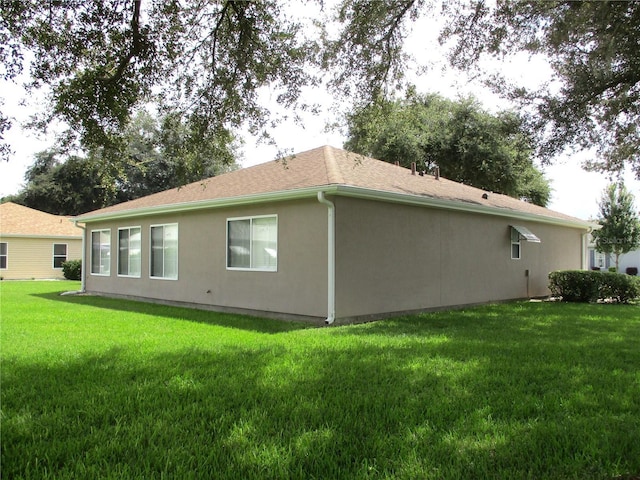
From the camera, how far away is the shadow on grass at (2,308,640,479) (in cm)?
309

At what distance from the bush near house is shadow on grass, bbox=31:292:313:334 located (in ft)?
31.1

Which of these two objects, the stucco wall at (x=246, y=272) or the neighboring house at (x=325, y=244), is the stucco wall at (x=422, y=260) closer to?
the neighboring house at (x=325, y=244)

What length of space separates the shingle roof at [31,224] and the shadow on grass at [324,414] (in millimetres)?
23359

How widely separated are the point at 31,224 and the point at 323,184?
23990 millimetres

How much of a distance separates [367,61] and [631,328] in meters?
7.21

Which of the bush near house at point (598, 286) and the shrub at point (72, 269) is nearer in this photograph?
the bush near house at point (598, 286)

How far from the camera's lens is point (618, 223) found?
2992 cm

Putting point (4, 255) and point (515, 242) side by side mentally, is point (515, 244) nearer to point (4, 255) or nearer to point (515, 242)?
point (515, 242)

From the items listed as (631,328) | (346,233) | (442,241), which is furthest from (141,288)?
(631,328)

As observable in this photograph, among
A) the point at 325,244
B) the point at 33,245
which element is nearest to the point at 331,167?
the point at 325,244

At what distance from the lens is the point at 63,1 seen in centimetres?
655

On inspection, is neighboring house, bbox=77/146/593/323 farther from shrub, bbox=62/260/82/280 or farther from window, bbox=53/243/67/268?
window, bbox=53/243/67/268

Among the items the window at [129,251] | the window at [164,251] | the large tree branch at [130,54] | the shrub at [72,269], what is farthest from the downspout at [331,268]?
the shrub at [72,269]

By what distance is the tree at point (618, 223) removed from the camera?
29.9 m
